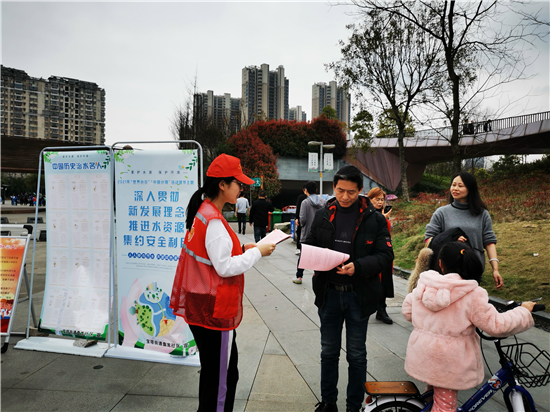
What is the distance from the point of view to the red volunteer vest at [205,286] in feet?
6.40

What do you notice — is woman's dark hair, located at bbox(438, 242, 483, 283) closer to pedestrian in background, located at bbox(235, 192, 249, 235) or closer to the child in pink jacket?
the child in pink jacket

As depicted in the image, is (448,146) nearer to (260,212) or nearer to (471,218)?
(260,212)

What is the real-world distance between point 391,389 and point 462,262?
857 millimetres

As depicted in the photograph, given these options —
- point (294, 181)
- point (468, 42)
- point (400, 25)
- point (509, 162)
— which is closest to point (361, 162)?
point (294, 181)

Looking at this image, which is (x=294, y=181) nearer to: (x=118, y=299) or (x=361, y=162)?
(x=361, y=162)

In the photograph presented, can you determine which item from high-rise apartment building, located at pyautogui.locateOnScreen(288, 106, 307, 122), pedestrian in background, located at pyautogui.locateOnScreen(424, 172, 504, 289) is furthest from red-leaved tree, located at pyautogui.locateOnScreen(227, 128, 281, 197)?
high-rise apartment building, located at pyautogui.locateOnScreen(288, 106, 307, 122)

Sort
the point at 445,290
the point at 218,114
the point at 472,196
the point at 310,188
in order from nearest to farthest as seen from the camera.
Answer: the point at 445,290 → the point at 472,196 → the point at 310,188 → the point at 218,114

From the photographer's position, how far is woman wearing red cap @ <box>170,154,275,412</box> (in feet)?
6.29

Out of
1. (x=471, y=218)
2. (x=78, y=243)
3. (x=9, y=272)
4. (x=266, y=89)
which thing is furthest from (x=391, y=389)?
(x=266, y=89)

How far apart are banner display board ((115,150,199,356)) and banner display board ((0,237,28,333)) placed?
133 cm

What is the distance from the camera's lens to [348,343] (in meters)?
2.41

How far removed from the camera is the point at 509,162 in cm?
2372

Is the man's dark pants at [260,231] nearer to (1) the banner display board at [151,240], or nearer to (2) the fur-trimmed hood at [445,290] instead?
(1) the banner display board at [151,240]

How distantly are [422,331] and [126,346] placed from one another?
2.83 meters
